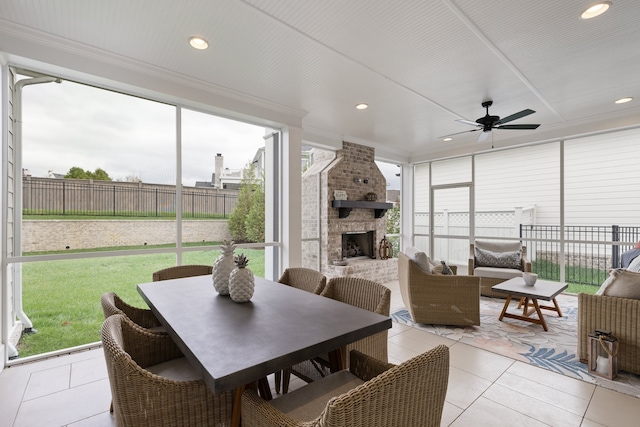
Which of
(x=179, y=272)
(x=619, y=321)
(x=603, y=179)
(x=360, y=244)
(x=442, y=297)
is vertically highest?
(x=603, y=179)

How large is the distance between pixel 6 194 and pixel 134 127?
1.26 metres

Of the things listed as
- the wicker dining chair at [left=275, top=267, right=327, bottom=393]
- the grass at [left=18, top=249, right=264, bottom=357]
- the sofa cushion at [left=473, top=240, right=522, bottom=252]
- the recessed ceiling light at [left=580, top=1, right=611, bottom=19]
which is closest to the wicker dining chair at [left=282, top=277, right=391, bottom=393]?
the wicker dining chair at [left=275, top=267, right=327, bottom=393]

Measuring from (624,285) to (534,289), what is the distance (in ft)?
3.50

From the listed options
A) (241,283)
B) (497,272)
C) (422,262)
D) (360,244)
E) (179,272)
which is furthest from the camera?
(360,244)

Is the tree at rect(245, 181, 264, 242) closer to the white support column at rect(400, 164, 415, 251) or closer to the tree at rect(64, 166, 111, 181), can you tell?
the tree at rect(64, 166, 111, 181)

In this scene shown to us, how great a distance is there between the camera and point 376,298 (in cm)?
202

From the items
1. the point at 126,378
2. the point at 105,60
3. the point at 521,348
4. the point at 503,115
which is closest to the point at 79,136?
the point at 105,60

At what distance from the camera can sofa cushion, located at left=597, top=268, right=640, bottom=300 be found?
246cm

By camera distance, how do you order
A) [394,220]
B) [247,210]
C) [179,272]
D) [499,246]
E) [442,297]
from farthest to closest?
[394,220] → [499,246] → [247,210] → [442,297] → [179,272]

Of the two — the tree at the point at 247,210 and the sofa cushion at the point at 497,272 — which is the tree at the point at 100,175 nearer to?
the tree at the point at 247,210

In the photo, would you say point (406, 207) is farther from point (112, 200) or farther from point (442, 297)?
point (112, 200)

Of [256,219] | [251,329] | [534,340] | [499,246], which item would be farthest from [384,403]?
[499,246]

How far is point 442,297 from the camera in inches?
138

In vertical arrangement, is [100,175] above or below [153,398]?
above
